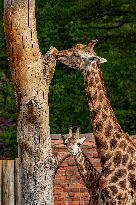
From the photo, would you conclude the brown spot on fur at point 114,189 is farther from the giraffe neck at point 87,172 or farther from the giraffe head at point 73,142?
the giraffe head at point 73,142

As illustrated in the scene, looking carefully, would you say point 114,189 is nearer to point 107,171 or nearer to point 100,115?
point 107,171

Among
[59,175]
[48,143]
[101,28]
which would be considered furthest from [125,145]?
[101,28]

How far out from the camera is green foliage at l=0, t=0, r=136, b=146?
1539cm

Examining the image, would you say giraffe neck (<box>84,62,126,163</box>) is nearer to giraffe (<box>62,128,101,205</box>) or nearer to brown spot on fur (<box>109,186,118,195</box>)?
giraffe (<box>62,128,101,205</box>)

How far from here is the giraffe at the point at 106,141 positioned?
760 centimetres

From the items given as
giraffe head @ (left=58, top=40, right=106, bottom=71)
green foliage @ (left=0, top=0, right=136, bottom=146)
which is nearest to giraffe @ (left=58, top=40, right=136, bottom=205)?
giraffe head @ (left=58, top=40, right=106, bottom=71)

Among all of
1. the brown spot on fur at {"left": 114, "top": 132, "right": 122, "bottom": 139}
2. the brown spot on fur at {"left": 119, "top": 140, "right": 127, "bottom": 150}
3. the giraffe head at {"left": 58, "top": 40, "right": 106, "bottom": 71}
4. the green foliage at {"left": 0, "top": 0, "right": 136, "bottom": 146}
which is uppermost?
the green foliage at {"left": 0, "top": 0, "right": 136, "bottom": 146}

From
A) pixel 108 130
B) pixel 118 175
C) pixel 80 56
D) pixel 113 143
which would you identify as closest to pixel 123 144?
pixel 113 143

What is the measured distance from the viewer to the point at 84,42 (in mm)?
15867

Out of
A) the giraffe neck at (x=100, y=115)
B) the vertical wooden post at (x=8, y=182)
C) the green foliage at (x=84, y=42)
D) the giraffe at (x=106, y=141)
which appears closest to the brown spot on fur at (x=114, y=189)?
the giraffe at (x=106, y=141)

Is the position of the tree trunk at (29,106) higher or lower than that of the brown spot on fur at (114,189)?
higher

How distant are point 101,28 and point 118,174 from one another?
894cm

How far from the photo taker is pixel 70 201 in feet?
35.9

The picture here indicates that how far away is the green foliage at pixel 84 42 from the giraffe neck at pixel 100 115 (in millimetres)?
7159
